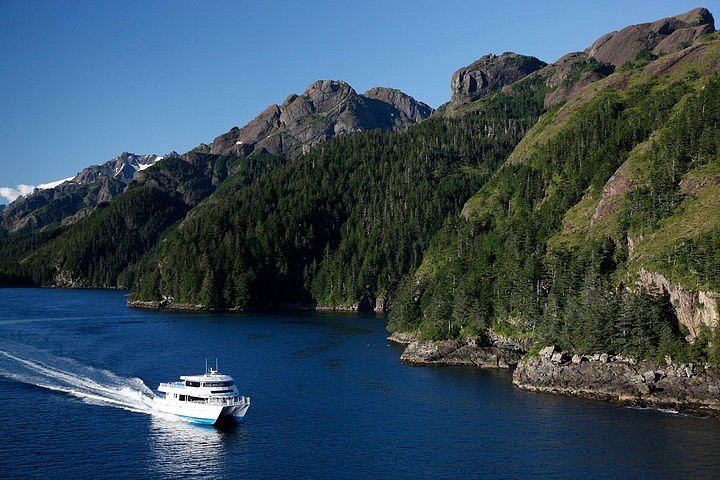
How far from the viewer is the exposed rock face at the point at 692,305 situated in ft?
363

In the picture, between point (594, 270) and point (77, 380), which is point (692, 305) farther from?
point (77, 380)

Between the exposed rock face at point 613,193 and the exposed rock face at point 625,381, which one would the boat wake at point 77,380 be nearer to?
the exposed rock face at point 625,381

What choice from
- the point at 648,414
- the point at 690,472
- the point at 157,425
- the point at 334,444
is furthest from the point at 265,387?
the point at 690,472

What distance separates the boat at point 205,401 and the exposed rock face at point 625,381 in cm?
5267

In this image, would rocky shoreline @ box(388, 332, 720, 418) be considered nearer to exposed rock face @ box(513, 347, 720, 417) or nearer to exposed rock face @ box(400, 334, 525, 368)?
exposed rock face @ box(513, 347, 720, 417)

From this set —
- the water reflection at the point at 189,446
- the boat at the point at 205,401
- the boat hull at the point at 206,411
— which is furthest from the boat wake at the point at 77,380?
the water reflection at the point at 189,446

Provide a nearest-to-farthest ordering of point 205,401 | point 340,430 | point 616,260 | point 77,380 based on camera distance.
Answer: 1. point 340,430
2. point 205,401
3. point 77,380
4. point 616,260

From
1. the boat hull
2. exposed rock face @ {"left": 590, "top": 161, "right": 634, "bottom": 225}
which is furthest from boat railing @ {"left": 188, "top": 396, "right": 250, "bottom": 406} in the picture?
exposed rock face @ {"left": 590, "top": 161, "right": 634, "bottom": 225}

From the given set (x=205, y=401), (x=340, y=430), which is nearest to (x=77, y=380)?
(x=205, y=401)

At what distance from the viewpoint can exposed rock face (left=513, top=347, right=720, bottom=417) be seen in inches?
4208

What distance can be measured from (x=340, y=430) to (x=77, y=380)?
59.0 meters

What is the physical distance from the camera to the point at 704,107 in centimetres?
16250

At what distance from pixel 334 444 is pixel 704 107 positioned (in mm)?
122987

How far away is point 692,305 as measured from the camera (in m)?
115
